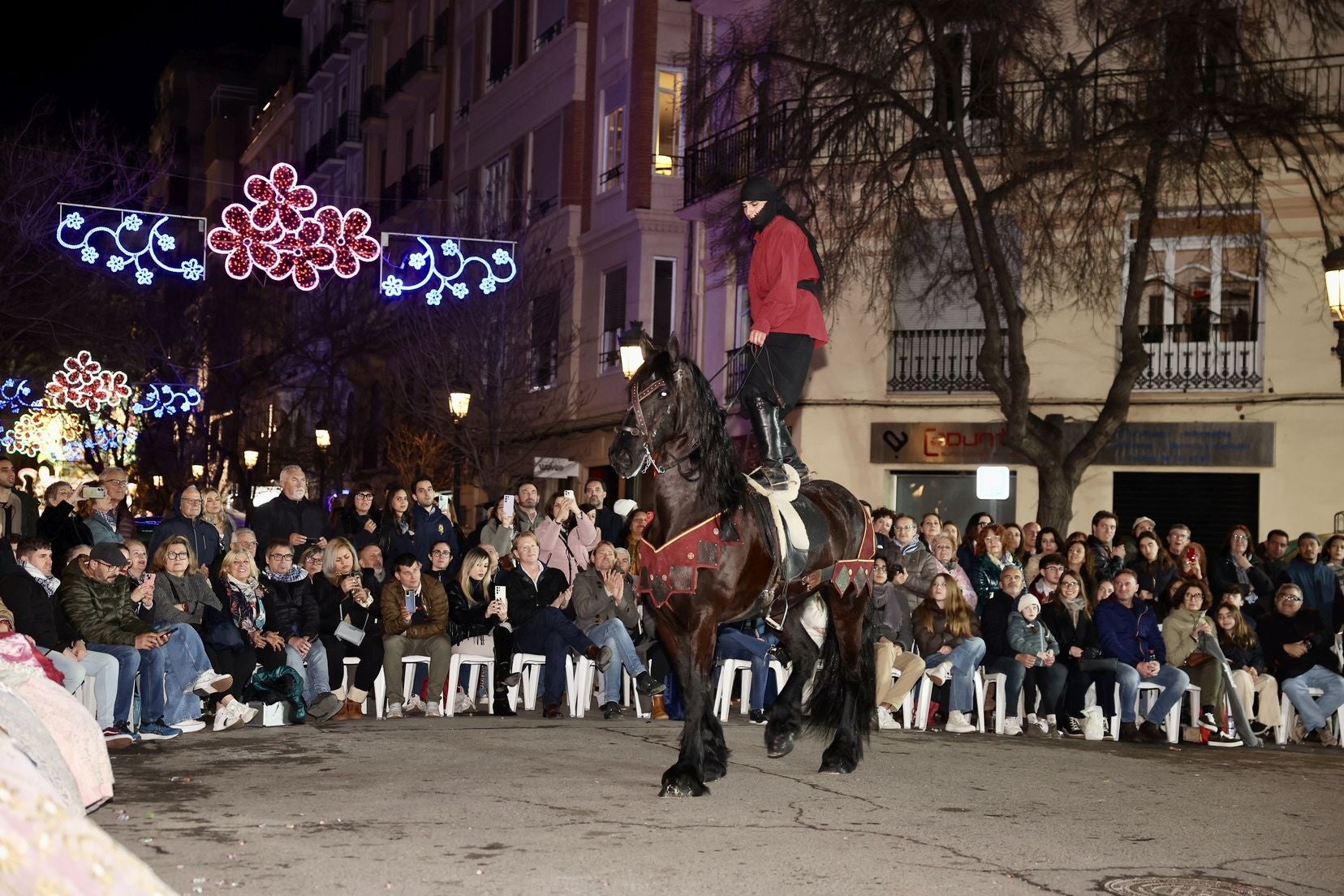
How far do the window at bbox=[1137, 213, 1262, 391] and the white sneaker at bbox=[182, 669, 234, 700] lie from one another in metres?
15.8

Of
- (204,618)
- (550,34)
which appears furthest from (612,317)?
(204,618)

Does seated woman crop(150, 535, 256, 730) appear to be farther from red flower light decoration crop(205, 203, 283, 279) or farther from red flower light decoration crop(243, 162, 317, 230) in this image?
red flower light decoration crop(243, 162, 317, 230)

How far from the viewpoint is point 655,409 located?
8828 millimetres

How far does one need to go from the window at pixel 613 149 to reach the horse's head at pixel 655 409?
23.3 metres

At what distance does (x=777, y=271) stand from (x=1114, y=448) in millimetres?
15787

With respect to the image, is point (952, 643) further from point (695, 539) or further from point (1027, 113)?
point (1027, 113)

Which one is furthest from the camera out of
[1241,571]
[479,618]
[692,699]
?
[1241,571]

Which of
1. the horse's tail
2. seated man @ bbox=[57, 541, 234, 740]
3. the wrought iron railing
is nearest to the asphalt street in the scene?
the horse's tail

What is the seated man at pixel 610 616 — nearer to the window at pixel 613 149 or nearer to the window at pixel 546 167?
the window at pixel 613 149

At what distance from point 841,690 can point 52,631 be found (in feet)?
17.3

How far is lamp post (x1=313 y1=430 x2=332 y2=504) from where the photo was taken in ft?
130

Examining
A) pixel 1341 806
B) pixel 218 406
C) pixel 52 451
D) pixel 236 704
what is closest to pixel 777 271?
pixel 1341 806

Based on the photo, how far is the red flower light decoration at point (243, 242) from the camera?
17.9 m

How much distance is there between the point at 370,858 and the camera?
662cm
